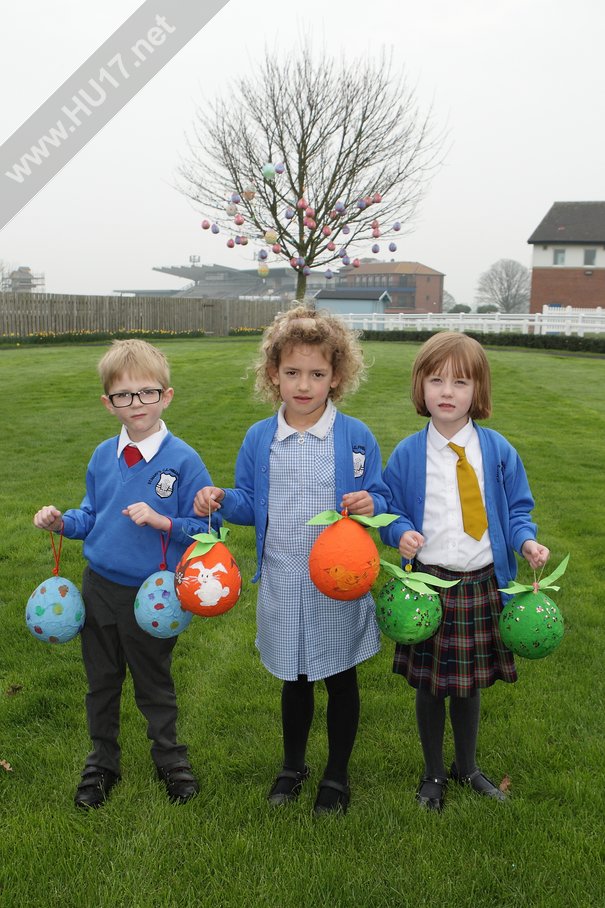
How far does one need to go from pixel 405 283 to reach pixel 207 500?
291ft

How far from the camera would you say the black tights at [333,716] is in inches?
100

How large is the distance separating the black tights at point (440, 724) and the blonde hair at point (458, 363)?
101 centimetres

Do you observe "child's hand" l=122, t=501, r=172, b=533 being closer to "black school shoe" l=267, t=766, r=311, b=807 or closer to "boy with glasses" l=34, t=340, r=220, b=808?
"boy with glasses" l=34, t=340, r=220, b=808

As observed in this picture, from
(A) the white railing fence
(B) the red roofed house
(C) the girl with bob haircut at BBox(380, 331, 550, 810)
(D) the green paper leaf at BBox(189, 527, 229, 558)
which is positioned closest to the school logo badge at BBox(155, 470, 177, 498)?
A: (D) the green paper leaf at BBox(189, 527, 229, 558)

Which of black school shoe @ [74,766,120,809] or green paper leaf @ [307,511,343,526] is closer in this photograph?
green paper leaf @ [307,511,343,526]

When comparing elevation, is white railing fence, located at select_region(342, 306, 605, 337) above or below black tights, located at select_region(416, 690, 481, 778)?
above

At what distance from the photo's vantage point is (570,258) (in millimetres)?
43062

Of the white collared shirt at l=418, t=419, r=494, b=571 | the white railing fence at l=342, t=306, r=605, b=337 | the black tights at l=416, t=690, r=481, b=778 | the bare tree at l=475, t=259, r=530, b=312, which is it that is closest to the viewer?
the white collared shirt at l=418, t=419, r=494, b=571

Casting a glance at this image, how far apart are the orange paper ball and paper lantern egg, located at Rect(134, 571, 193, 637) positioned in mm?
466

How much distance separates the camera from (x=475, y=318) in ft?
89.5

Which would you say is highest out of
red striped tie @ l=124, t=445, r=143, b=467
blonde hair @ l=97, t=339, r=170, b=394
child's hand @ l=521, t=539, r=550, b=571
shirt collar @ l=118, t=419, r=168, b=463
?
blonde hair @ l=97, t=339, r=170, b=394

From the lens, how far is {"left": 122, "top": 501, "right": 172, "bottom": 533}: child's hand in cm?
233

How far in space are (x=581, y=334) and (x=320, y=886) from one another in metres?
23.2

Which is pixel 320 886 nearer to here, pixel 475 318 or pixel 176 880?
pixel 176 880
